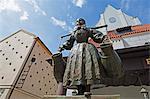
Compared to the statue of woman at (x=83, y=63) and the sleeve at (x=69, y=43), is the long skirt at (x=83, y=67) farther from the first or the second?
the sleeve at (x=69, y=43)

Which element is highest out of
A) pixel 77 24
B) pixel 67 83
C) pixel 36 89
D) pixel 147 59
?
pixel 36 89

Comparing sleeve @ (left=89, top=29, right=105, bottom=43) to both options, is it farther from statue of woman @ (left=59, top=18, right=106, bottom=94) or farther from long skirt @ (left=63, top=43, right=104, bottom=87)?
long skirt @ (left=63, top=43, right=104, bottom=87)

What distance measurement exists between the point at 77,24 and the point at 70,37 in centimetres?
20

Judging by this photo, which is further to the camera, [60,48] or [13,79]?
[13,79]

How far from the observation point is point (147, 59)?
4223 mm

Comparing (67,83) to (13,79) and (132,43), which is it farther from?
(132,43)

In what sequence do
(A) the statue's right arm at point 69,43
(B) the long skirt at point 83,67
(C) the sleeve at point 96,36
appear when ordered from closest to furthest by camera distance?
(B) the long skirt at point 83,67
(C) the sleeve at point 96,36
(A) the statue's right arm at point 69,43

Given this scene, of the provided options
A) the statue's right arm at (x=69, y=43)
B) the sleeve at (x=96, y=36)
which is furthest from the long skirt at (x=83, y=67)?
the statue's right arm at (x=69, y=43)

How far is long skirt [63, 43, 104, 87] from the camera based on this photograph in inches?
80.5

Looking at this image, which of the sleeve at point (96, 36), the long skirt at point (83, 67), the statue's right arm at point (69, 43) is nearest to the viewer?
the long skirt at point (83, 67)

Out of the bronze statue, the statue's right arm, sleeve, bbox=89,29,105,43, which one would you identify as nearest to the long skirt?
the bronze statue

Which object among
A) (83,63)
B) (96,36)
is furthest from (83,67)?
(96,36)

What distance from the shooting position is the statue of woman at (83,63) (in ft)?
6.74

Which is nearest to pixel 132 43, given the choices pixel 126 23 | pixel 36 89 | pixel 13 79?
pixel 126 23
